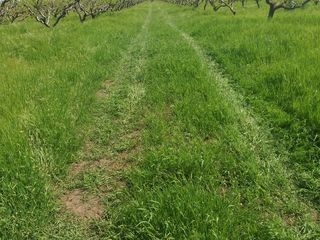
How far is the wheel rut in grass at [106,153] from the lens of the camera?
3908mm

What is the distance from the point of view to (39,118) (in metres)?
5.43

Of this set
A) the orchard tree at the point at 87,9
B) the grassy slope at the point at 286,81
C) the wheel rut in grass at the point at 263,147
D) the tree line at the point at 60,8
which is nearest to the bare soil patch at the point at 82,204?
the wheel rut in grass at the point at 263,147

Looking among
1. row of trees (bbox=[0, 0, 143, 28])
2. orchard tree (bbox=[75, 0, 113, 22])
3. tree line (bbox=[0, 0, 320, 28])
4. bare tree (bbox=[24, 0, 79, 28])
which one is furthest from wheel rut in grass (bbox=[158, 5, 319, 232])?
orchard tree (bbox=[75, 0, 113, 22])

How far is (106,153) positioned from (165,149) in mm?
1042

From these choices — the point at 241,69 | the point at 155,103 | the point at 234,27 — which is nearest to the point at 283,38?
the point at 241,69

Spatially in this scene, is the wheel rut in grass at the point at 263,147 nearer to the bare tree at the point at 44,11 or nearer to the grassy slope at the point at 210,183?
the grassy slope at the point at 210,183

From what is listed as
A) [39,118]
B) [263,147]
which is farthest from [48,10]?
[263,147]

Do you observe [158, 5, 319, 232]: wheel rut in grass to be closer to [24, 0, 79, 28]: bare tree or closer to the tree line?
the tree line

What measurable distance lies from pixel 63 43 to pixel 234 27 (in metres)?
7.50

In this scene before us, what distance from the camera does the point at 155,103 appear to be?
267 inches

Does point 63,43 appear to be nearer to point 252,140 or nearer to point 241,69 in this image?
point 241,69

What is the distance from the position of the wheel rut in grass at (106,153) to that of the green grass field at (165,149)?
0.02m

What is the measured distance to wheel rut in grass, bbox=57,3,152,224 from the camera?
391 centimetres

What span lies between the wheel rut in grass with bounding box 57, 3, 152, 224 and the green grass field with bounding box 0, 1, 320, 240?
2 centimetres
